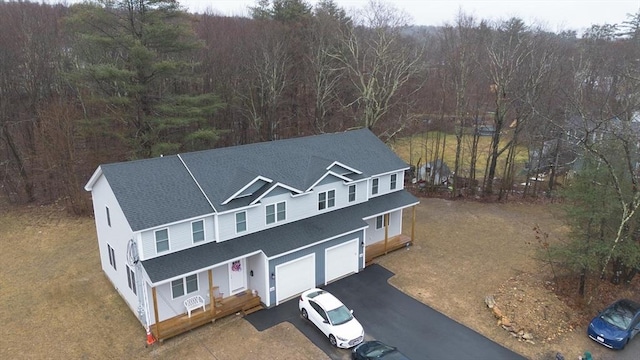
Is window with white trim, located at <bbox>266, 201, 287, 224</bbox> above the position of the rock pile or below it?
above

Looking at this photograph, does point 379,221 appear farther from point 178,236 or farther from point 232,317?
point 178,236

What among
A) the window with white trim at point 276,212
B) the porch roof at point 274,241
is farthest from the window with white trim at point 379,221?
the window with white trim at point 276,212

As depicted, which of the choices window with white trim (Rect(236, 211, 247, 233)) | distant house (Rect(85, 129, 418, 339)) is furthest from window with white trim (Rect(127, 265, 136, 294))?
window with white trim (Rect(236, 211, 247, 233))

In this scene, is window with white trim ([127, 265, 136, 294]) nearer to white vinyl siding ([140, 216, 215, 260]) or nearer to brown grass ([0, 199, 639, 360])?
brown grass ([0, 199, 639, 360])

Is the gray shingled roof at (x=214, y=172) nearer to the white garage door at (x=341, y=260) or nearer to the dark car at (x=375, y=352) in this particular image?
the white garage door at (x=341, y=260)

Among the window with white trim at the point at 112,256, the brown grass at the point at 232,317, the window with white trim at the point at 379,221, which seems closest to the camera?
the brown grass at the point at 232,317

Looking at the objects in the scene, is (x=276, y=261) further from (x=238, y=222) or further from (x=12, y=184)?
(x=12, y=184)
